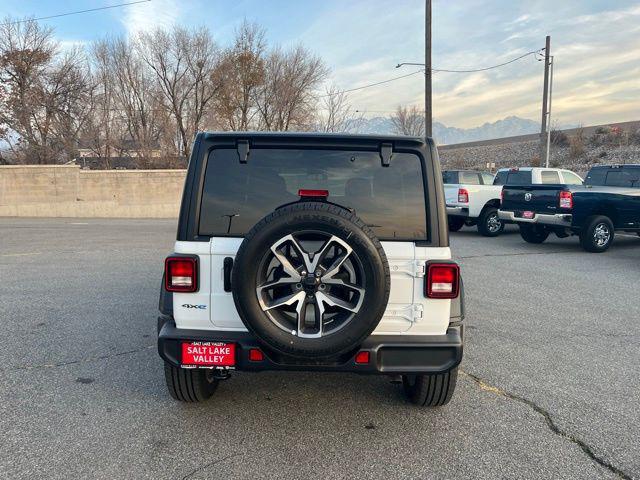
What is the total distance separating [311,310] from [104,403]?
6.02ft

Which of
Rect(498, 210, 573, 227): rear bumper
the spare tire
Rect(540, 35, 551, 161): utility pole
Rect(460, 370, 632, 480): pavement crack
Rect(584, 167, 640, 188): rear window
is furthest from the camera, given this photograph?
Rect(540, 35, 551, 161): utility pole

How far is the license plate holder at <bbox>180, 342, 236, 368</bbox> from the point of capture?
2969 millimetres

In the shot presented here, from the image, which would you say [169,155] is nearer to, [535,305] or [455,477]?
[535,305]

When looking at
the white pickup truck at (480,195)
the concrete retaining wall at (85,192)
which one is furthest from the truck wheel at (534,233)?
the concrete retaining wall at (85,192)

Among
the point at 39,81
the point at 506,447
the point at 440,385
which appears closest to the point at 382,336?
the point at 440,385

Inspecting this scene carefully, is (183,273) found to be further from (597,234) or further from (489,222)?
(489,222)

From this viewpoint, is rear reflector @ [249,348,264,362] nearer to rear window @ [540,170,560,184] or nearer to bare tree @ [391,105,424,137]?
rear window @ [540,170,560,184]

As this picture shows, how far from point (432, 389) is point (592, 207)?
9.58 m

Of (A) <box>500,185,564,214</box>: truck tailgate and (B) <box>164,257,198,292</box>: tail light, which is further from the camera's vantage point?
(A) <box>500,185,564,214</box>: truck tailgate

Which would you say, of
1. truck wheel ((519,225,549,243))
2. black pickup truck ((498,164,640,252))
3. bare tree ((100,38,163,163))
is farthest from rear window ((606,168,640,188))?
bare tree ((100,38,163,163))

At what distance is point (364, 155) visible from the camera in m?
3.12

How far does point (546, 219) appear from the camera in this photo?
454 inches

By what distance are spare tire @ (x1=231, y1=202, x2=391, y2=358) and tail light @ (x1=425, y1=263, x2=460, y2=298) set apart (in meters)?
0.37

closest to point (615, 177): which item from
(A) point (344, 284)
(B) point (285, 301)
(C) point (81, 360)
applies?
(A) point (344, 284)
